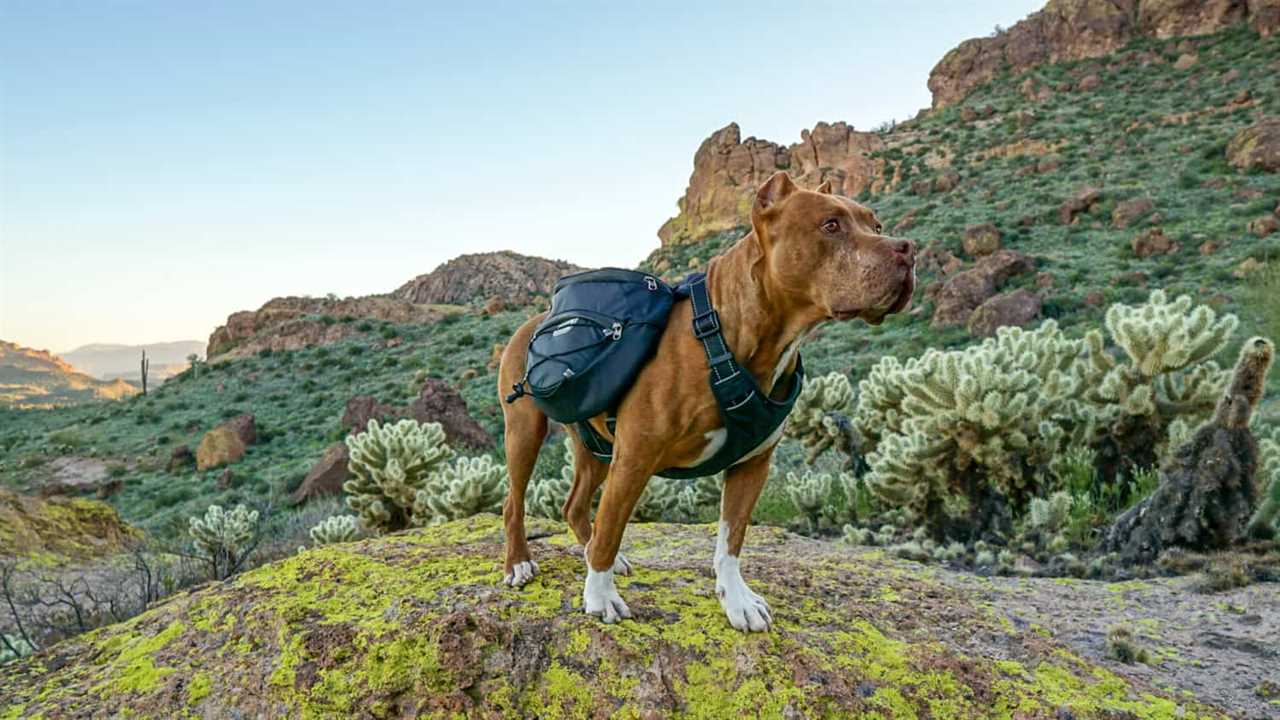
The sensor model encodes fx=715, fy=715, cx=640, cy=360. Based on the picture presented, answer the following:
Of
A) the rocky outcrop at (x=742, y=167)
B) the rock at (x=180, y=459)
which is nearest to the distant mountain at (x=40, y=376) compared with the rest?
the rocky outcrop at (x=742, y=167)

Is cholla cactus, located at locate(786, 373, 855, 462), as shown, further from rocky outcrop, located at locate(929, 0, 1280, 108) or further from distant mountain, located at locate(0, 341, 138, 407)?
distant mountain, located at locate(0, 341, 138, 407)

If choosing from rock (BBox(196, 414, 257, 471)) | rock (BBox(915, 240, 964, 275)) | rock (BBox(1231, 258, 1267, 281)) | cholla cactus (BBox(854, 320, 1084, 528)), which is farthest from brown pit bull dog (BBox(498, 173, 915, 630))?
rock (BBox(915, 240, 964, 275))

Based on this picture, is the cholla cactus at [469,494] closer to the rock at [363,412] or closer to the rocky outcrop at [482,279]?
the rock at [363,412]

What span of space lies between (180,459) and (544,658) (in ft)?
81.3

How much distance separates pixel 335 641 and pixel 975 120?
164 feet

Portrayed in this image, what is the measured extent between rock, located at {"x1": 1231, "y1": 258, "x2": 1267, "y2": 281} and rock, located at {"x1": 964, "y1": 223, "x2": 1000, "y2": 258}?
27.3 ft

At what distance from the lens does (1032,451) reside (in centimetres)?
534

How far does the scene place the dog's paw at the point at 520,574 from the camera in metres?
2.95

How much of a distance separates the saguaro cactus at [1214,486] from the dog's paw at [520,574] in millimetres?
3660

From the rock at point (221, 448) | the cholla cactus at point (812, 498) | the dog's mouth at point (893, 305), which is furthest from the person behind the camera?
the rock at point (221, 448)

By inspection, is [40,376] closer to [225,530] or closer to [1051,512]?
[225,530]

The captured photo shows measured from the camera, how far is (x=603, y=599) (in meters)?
2.61

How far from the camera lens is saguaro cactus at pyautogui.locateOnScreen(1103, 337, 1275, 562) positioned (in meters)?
4.24

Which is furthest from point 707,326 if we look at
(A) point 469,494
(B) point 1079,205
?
(B) point 1079,205
